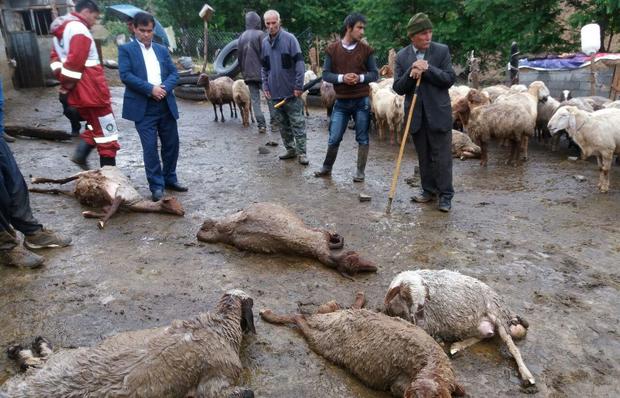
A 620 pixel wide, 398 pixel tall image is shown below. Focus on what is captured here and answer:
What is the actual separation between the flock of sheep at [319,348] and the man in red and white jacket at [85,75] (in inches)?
151

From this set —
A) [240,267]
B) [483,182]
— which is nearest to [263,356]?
[240,267]

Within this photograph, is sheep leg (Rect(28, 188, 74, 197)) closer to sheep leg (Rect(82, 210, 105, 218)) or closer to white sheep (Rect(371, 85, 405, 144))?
sheep leg (Rect(82, 210, 105, 218))

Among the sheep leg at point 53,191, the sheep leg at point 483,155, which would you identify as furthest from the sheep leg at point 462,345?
the sheep leg at point 483,155

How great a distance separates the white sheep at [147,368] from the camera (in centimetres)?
248

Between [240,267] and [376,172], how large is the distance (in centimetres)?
397

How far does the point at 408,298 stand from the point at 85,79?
508cm

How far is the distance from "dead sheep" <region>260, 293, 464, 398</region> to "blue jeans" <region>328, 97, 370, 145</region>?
150 inches

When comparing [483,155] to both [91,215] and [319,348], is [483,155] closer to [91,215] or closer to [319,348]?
[319,348]

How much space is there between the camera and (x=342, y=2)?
22906 mm

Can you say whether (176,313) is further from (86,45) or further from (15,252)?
(86,45)

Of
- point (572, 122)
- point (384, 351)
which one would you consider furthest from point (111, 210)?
point (572, 122)

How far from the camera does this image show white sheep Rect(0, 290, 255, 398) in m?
2.48

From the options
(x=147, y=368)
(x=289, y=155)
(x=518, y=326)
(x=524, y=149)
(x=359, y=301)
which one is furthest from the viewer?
(x=524, y=149)

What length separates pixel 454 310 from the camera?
3.27m
